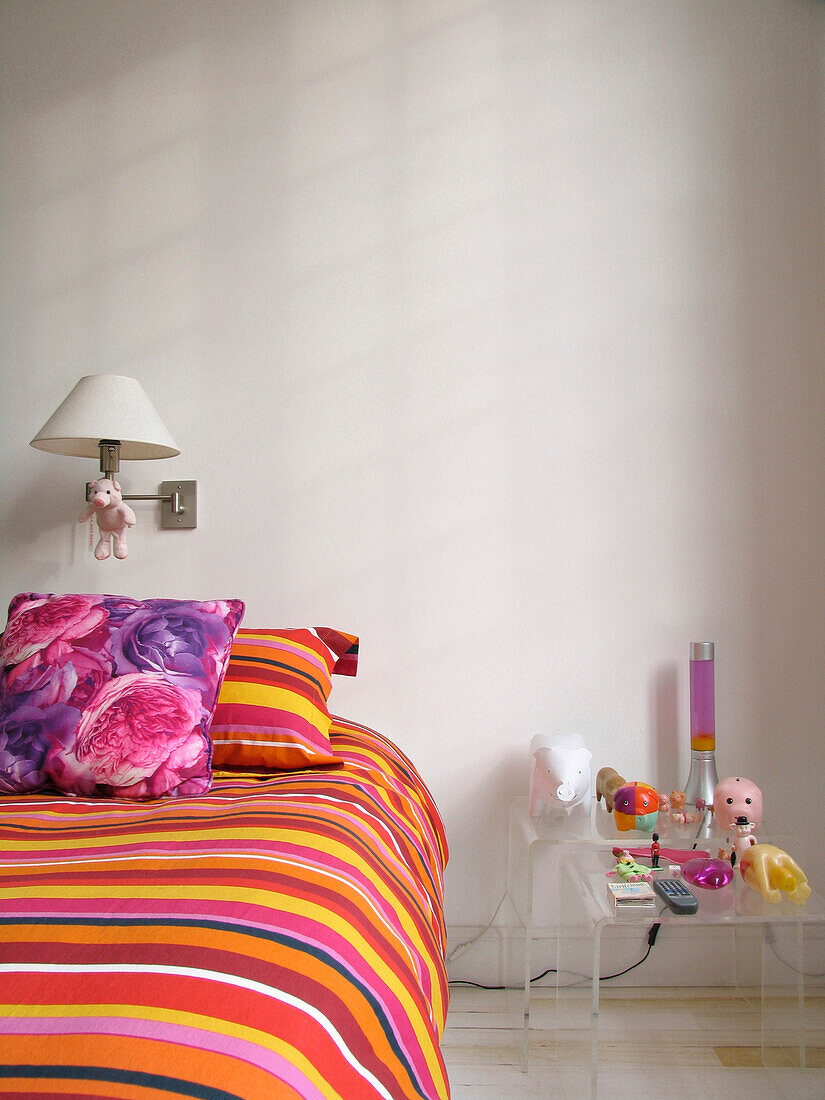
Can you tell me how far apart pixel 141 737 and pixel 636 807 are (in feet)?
3.26

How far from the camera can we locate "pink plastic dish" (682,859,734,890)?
141 cm

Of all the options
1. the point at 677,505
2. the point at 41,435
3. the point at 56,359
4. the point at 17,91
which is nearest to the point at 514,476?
the point at 677,505

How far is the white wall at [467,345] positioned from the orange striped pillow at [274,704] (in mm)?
362

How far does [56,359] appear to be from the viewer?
83.0 inches

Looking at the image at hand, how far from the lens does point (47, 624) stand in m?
1.48

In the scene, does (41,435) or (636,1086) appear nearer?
(636,1086)

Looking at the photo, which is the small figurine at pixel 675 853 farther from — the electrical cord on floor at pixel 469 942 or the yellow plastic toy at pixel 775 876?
the electrical cord on floor at pixel 469 942

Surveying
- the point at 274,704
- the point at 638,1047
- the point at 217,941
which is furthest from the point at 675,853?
the point at 217,941

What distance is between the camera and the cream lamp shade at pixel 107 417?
1757 millimetres

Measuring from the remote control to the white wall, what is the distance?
0.58 metres

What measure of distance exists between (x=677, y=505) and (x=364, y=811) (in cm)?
117

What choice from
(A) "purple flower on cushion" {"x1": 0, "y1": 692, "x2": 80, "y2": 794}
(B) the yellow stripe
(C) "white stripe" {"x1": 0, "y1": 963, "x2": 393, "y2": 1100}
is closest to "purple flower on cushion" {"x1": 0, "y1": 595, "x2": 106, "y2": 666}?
(A) "purple flower on cushion" {"x1": 0, "y1": 692, "x2": 80, "y2": 794}

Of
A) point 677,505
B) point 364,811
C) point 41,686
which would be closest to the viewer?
point 364,811

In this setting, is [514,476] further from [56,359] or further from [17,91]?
[17,91]
